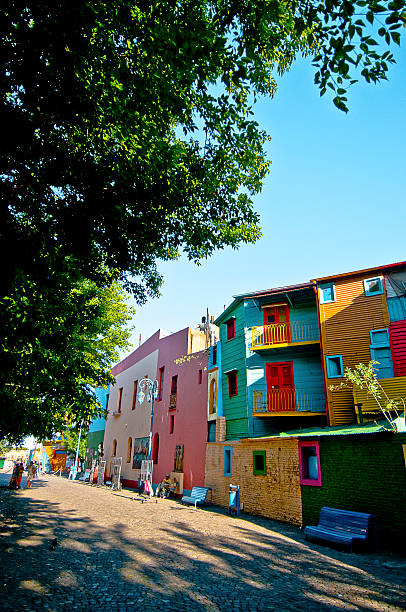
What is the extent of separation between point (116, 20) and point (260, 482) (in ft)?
51.0

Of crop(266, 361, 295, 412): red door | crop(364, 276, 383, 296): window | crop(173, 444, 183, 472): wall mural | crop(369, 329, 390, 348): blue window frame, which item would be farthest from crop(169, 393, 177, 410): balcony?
crop(364, 276, 383, 296): window

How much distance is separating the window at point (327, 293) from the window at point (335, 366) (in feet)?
9.09

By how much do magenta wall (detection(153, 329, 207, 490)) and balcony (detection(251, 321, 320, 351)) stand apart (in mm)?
4766

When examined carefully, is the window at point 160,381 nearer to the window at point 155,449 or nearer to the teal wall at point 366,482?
the window at point 155,449

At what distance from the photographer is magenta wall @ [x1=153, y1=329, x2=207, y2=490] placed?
69.3 feet

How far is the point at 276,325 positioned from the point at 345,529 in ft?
34.3

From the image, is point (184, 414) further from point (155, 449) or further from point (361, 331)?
point (361, 331)

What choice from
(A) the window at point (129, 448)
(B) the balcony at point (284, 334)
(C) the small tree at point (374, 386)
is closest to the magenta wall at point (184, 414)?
(B) the balcony at point (284, 334)

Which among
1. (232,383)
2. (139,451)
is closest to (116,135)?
(232,383)

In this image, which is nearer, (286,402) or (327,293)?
(286,402)

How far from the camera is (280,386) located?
62.2 feet

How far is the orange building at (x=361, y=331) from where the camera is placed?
15.6 m

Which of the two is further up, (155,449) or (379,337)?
(379,337)

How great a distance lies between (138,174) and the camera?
26.8 ft
